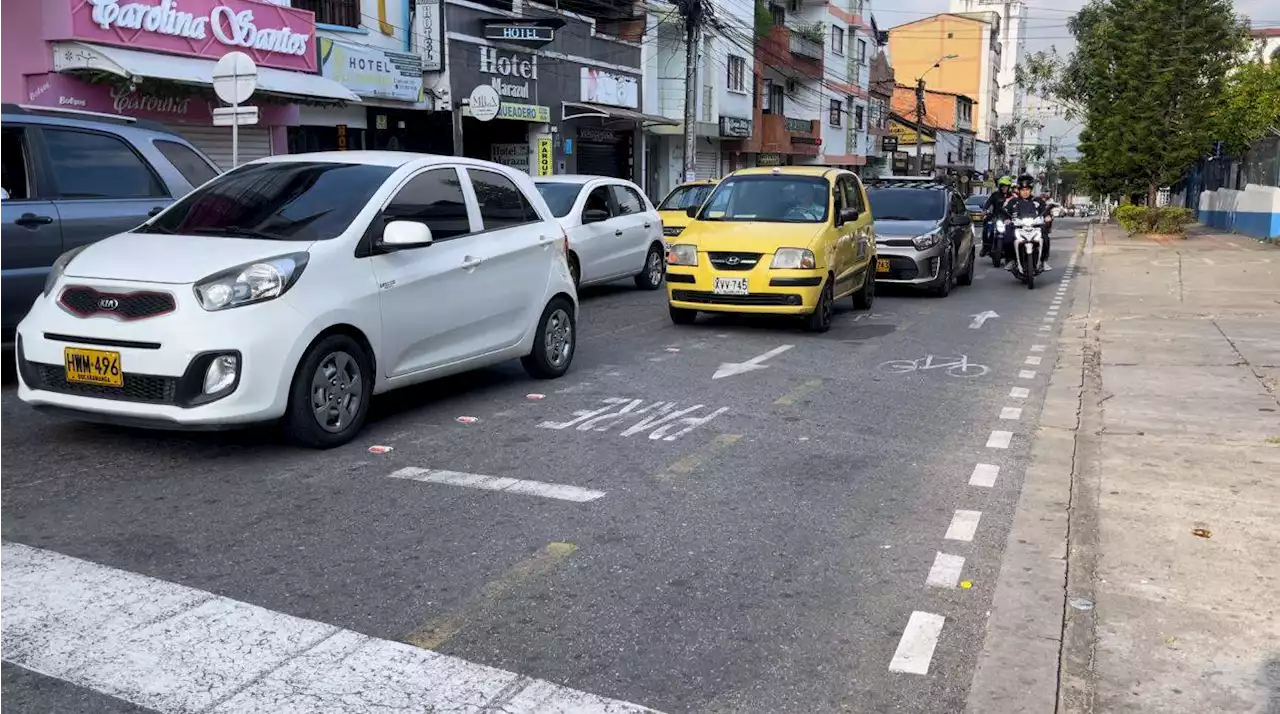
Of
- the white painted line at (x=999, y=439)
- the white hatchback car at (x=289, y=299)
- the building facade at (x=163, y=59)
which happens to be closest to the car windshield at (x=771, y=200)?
the white hatchback car at (x=289, y=299)

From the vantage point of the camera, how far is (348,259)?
6633 mm

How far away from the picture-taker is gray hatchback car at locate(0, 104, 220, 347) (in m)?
8.23

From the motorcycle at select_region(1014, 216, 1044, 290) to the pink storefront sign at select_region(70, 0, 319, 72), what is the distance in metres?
12.0

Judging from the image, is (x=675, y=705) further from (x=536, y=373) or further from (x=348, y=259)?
(x=536, y=373)

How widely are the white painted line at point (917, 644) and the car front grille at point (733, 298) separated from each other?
289 inches

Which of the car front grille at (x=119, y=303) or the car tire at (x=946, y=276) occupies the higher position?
the car front grille at (x=119, y=303)

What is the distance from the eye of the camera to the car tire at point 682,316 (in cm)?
Answer: 1234

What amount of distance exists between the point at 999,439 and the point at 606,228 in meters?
8.56

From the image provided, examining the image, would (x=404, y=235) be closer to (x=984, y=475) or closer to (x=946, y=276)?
(x=984, y=475)

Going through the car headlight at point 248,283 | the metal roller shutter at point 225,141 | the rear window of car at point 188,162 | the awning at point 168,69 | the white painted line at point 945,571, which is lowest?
the white painted line at point 945,571

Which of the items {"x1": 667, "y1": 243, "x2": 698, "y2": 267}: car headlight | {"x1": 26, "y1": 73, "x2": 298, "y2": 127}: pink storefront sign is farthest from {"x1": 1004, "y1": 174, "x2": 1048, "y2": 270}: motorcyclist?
{"x1": 26, "y1": 73, "x2": 298, "y2": 127}: pink storefront sign

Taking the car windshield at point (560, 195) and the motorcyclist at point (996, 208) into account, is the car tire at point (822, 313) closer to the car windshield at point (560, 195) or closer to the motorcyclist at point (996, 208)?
the car windshield at point (560, 195)

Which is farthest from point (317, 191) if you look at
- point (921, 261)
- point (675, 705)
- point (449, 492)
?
point (921, 261)

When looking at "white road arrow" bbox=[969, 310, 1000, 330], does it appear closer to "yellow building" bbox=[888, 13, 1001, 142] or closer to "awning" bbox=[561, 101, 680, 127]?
"awning" bbox=[561, 101, 680, 127]
